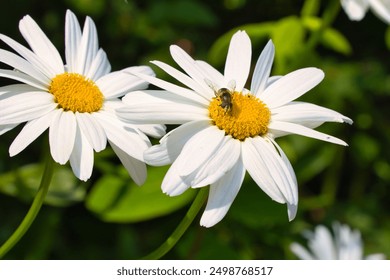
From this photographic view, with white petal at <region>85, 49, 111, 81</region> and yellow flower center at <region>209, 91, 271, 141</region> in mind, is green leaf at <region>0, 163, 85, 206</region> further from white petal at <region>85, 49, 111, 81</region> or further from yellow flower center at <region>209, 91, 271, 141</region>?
yellow flower center at <region>209, 91, 271, 141</region>

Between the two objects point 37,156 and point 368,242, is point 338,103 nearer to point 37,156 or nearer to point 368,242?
point 368,242

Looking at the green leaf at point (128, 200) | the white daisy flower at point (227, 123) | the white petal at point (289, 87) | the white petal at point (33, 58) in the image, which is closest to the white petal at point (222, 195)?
the white daisy flower at point (227, 123)

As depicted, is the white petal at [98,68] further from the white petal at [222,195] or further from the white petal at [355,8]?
the white petal at [355,8]

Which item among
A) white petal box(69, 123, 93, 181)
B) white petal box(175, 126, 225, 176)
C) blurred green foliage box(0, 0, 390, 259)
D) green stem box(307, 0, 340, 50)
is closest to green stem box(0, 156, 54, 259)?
white petal box(69, 123, 93, 181)

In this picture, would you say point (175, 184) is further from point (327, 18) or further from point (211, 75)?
point (327, 18)

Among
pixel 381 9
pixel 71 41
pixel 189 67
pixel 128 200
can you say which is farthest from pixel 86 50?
pixel 381 9

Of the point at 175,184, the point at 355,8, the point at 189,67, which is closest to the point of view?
the point at 175,184
